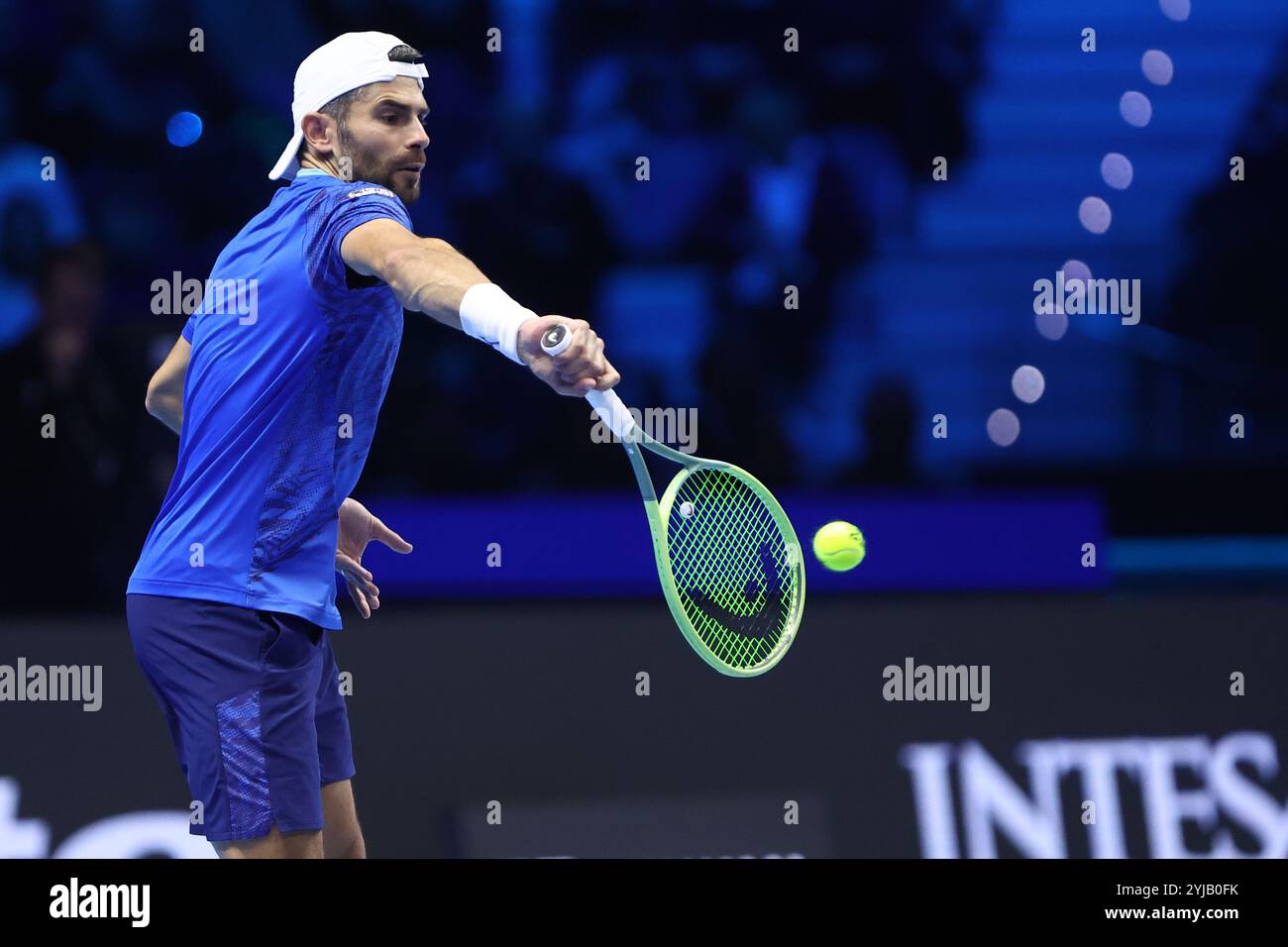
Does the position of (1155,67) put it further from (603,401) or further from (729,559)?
(603,401)

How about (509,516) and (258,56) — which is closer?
(509,516)

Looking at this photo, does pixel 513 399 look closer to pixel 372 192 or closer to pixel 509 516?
pixel 509 516

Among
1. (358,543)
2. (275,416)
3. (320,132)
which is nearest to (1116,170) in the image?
(358,543)

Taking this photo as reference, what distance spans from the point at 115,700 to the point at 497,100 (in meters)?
2.23

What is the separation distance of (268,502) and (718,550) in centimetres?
141

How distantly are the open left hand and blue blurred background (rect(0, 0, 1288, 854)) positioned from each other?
1.71 m

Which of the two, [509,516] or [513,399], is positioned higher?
[513,399]

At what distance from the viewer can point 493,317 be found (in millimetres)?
2875

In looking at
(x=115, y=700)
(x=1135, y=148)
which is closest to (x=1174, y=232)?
(x=1135, y=148)

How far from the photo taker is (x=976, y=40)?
6586 millimetres

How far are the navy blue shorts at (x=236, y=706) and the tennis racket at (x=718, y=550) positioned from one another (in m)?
0.67

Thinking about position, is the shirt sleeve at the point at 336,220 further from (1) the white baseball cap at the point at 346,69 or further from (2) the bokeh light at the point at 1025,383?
(2) the bokeh light at the point at 1025,383

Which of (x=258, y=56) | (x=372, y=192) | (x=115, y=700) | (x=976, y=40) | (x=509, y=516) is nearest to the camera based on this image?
(x=372, y=192)

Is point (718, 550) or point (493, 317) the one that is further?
point (718, 550)
